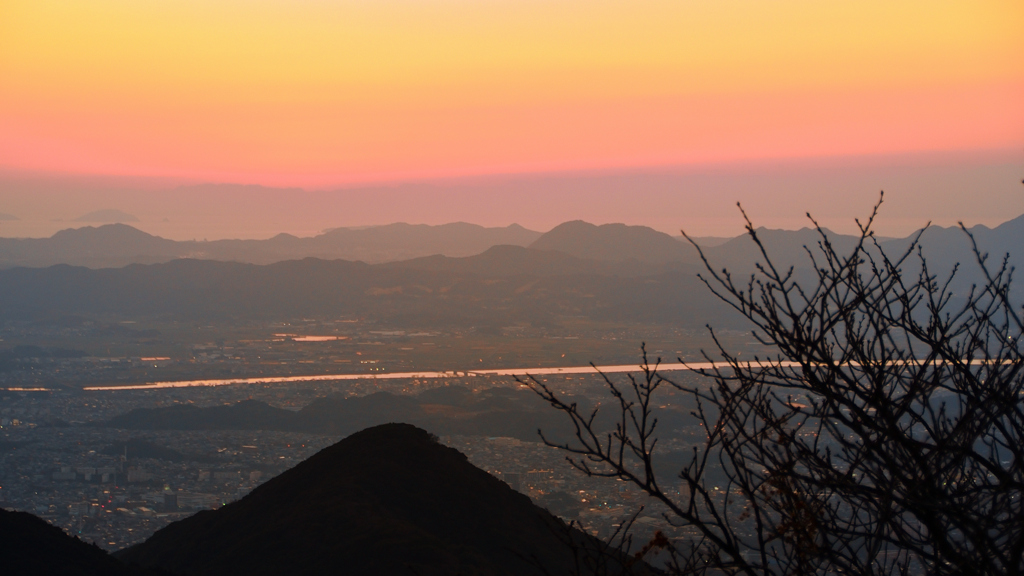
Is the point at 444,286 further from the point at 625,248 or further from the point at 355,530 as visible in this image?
the point at 355,530

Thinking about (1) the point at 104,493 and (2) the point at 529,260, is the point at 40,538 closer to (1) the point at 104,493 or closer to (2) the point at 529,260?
(1) the point at 104,493

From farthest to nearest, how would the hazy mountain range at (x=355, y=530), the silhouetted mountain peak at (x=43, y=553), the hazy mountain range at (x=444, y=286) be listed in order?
the hazy mountain range at (x=444, y=286) < the hazy mountain range at (x=355, y=530) < the silhouetted mountain peak at (x=43, y=553)

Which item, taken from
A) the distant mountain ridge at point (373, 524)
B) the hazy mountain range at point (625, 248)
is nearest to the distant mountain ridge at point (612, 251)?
the hazy mountain range at point (625, 248)

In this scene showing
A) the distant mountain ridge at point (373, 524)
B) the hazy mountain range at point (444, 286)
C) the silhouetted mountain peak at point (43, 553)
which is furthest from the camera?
the hazy mountain range at point (444, 286)

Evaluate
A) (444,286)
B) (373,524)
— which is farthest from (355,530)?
(444,286)

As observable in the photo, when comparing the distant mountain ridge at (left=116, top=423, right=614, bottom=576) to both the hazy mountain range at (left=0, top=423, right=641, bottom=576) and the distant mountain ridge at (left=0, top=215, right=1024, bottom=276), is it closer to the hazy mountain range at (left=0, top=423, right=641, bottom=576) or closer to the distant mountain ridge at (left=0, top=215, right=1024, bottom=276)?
the hazy mountain range at (left=0, top=423, right=641, bottom=576)

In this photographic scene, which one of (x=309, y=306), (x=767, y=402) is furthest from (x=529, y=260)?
(x=767, y=402)

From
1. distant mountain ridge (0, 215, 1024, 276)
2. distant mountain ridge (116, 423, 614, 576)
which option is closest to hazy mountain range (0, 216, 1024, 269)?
distant mountain ridge (0, 215, 1024, 276)

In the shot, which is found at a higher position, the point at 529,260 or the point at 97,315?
the point at 529,260

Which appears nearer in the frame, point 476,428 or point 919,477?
point 919,477

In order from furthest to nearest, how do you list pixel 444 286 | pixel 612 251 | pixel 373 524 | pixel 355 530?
pixel 612 251, pixel 444 286, pixel 373 524, pixel 355 530

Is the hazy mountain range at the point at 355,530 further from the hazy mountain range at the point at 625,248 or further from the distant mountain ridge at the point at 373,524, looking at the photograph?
the hazy mountain range at the point at 625,248
